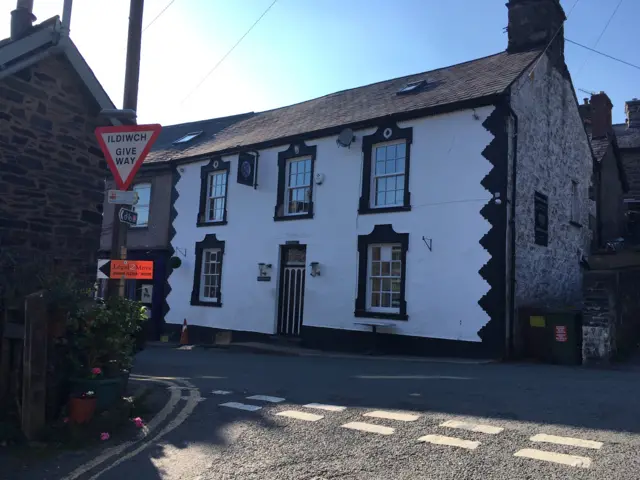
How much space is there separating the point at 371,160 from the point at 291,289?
449 cm

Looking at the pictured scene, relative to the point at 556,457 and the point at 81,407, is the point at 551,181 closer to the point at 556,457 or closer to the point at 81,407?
the point at 556,457

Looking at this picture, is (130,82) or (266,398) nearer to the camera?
(266,398)

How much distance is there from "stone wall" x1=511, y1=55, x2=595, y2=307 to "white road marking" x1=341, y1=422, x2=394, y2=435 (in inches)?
344

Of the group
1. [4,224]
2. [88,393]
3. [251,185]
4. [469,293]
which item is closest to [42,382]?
[88,393]

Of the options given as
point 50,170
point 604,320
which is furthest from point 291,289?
point 50,170

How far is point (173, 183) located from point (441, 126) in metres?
10.3

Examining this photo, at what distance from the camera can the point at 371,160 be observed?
15.3m

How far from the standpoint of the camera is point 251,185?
17.7m

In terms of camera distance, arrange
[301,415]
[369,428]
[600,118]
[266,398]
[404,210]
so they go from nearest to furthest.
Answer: [369,428], [301,415], [266,398], [404,210], [600,118]

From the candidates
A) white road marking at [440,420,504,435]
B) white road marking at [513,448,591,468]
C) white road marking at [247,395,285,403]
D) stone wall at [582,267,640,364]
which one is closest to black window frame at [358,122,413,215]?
stone wall at [582,267,640,364]

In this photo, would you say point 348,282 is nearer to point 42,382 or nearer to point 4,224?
point 4,224

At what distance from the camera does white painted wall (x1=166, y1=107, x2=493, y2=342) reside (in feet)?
43.8

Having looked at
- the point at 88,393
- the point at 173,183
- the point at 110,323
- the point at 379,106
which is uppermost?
the point at 379,106

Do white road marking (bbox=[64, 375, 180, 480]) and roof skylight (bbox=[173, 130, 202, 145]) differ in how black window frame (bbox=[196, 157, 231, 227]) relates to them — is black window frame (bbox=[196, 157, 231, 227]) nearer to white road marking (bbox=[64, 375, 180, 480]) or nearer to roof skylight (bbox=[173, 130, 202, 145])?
roof skylight (bbox=[173, 130, 202, 145])
